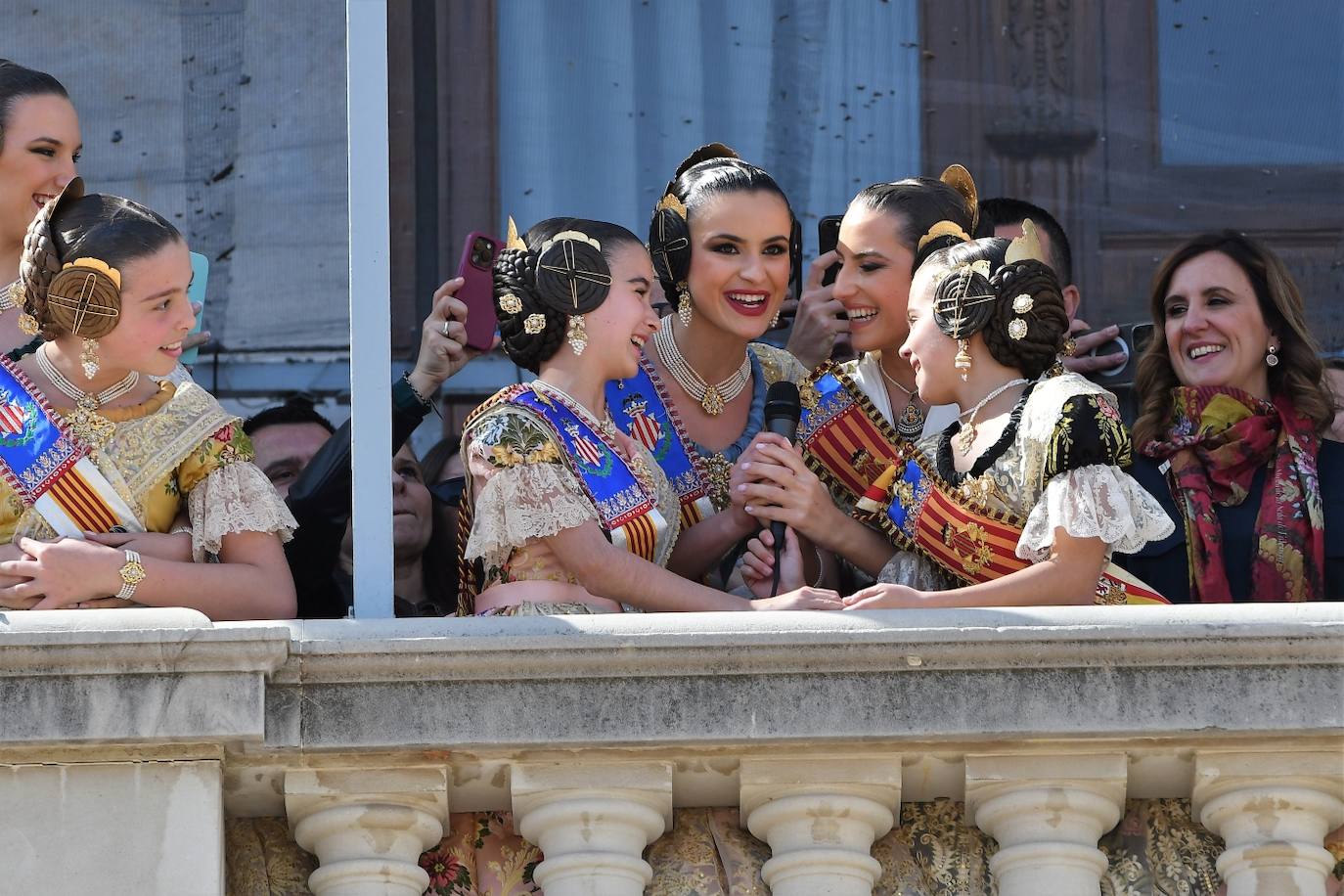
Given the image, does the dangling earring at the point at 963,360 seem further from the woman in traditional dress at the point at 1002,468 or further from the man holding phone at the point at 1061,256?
the man holding phone at the point at 1061,256

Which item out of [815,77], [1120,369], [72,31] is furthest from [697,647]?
[72,31]

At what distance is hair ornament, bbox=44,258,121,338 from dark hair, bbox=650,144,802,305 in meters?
1.48

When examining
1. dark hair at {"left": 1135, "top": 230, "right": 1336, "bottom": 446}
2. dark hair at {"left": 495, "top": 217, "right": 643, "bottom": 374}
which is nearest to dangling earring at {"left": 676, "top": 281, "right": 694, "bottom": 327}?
dark hair at {"left": 495, "top": 217, "right": 643, "bottom": 374}

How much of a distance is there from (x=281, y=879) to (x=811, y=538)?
150 cm

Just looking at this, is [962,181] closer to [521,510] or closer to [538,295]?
[538,295]

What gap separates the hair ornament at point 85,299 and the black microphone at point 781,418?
4.87 ft

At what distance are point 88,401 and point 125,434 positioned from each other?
112mm

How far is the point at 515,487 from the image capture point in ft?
20.0

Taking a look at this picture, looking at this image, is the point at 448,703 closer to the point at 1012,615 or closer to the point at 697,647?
the point at 697,647

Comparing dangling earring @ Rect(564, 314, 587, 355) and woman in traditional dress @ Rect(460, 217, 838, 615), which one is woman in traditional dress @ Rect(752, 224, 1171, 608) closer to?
woman in traditional dress @ Rect(460, 217, 838, 615)

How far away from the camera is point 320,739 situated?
5.54 meters

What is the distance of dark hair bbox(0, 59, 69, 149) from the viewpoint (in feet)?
22.7

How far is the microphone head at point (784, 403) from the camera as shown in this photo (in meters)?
6.52

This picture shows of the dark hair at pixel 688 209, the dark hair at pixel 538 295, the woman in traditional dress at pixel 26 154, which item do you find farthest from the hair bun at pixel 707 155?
the woman in traditional dress at pixel 26 154
